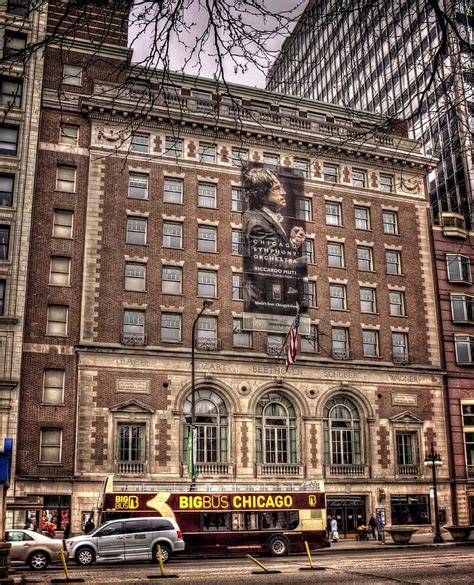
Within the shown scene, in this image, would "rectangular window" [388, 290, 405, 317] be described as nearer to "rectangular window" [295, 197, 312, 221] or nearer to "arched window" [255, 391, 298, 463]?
"rectangular window" [295, 197, 312, 221]

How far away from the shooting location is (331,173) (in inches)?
2216

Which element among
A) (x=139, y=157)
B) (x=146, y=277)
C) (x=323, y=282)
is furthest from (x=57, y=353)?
(x=323, y=282)

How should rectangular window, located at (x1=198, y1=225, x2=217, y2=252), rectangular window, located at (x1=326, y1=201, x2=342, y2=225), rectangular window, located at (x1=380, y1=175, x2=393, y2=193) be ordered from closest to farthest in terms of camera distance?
rectangular window, located at (x1=198, y1=225, x2=217, y2=252), rectangular window, located at (x1=326, y1=201, x2=342, y2=225), rectangular window, located at (x1=380, y1=175, x2=393, y2=193)

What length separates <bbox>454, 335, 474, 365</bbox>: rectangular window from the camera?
55.1 metres

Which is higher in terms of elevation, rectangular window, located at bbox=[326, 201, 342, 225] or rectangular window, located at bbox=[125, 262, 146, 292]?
rectangular window, located at bbox=[326, 201, 342, 225]

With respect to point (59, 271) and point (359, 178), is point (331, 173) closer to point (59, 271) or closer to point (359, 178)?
point (359, 178)

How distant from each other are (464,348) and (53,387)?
3070 centimetres

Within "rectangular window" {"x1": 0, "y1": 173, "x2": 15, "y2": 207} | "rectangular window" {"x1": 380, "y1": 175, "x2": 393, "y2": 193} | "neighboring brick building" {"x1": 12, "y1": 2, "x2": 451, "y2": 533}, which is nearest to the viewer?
"neighboring brick building" {"x1": 12, "y1": 2, "x2": 451, "y2": 533}

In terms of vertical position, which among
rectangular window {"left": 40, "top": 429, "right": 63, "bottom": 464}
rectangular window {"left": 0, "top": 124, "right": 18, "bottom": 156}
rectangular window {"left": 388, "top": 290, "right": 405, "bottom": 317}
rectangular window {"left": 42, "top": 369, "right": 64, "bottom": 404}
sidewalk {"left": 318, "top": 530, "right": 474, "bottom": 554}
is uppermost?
rectangular window {"left": 0, "top": 124, "right": 18, "bottom": 156}

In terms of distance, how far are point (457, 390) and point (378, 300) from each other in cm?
898

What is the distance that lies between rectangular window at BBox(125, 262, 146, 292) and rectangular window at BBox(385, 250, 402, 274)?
19.2m

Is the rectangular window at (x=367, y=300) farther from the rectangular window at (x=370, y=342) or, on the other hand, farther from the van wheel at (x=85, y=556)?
the van wheel at (x=85, y=556)

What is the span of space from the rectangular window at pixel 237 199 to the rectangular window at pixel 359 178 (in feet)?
32.2

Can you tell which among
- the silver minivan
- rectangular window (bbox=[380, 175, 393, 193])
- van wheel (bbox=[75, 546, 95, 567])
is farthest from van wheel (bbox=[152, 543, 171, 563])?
rectangular window (bbox=[380, 175, 393, 193])
